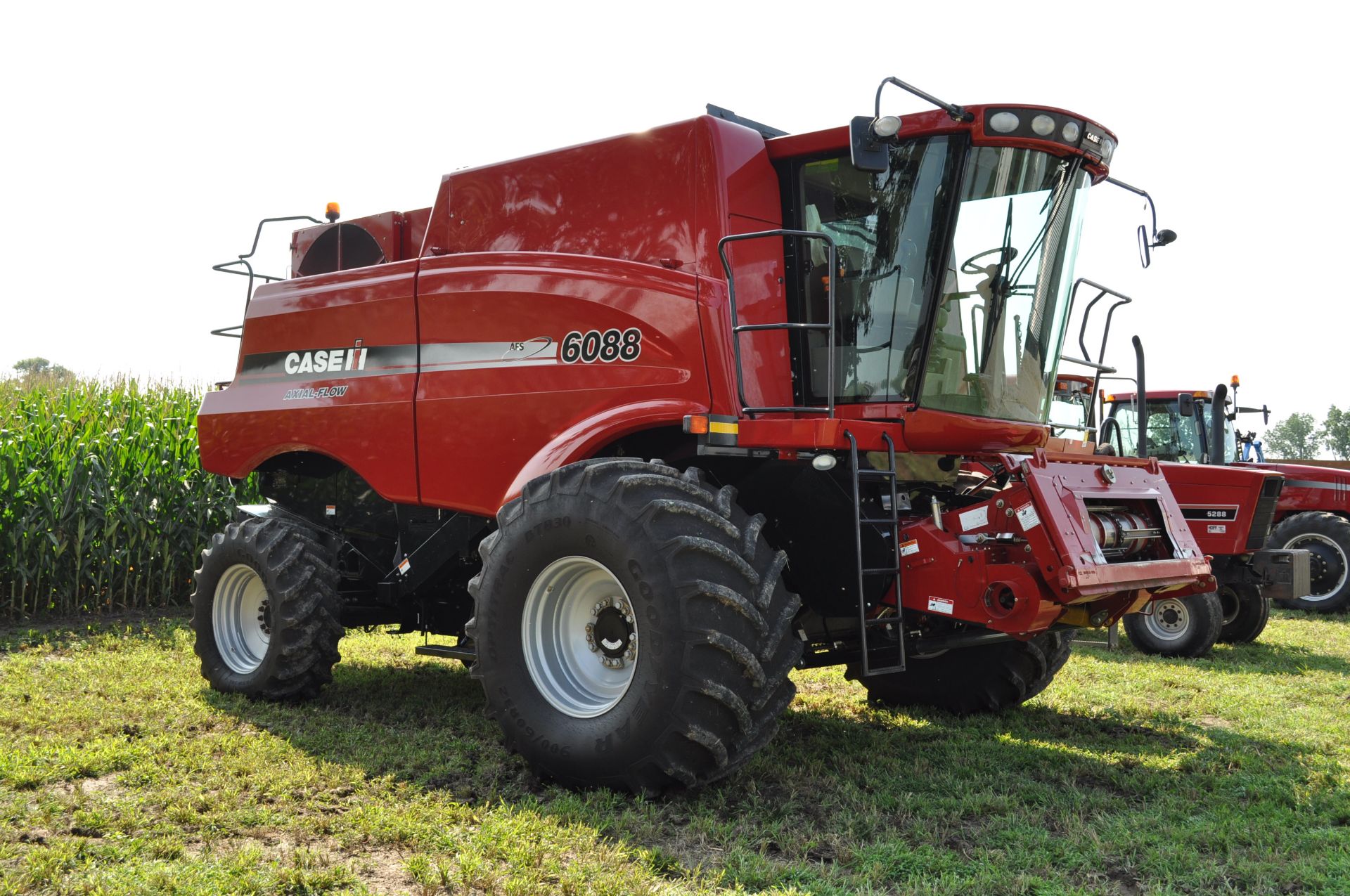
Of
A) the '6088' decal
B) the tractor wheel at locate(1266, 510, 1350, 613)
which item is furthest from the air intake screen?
the tractor wheel at locate(1266, 510, 1350, 613)

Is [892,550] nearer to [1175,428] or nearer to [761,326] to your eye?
[761,326]

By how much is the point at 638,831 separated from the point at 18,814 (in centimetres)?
237

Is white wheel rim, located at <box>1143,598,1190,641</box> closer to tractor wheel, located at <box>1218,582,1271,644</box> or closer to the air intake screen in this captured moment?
tractor wheel, located at <box>1218,582,1271,644</box>

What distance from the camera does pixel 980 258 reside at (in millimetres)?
5133

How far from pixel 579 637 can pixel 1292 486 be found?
33.6 ft

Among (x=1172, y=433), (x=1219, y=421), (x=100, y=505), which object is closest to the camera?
(x=1219, y=421)

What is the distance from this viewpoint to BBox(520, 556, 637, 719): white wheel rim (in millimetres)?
4598

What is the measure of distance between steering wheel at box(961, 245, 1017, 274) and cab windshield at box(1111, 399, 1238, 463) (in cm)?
715

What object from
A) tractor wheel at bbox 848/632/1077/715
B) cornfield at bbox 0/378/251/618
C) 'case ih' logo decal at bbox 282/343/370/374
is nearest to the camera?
tractor wheel at bbox 848/632/1077/715

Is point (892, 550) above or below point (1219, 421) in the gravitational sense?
below

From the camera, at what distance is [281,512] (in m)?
6.92

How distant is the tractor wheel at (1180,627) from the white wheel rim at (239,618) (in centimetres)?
643

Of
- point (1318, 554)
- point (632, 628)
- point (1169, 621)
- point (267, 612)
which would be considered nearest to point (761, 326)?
point (632, 628)

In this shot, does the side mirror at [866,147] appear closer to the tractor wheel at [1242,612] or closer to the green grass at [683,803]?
the green grass at [683,803]
